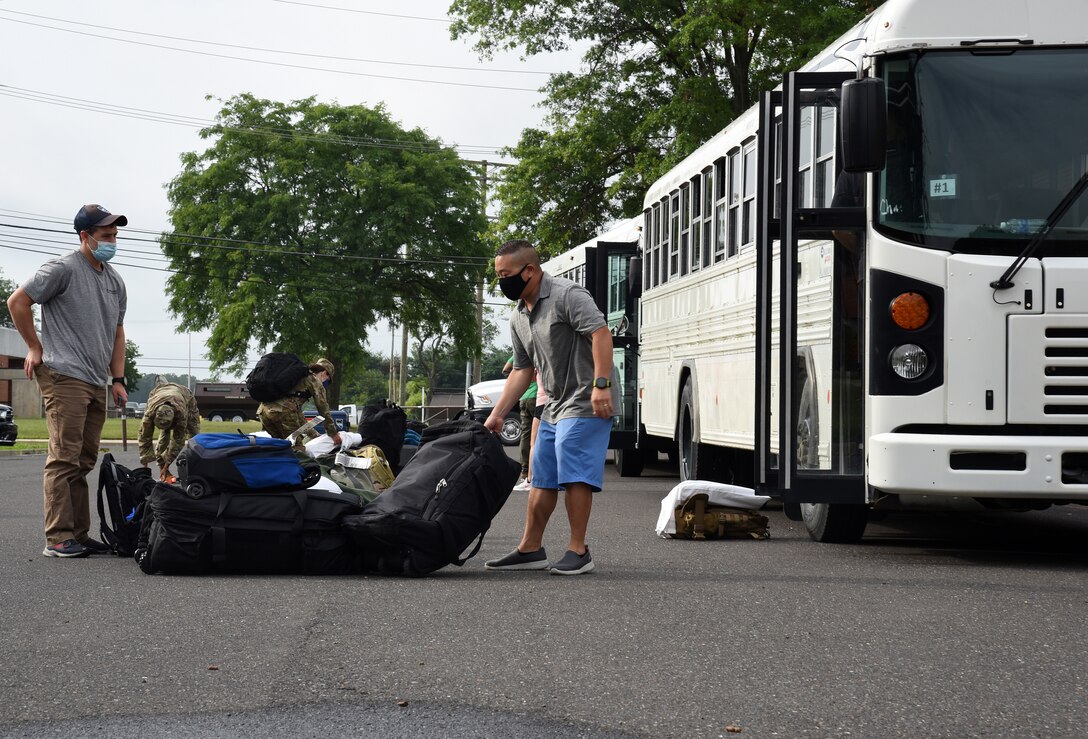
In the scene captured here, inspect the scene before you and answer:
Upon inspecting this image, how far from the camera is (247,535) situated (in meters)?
7.69

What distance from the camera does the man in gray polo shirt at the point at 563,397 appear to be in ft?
25.8

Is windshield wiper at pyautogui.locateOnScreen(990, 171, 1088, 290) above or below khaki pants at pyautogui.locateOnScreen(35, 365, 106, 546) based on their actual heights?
above

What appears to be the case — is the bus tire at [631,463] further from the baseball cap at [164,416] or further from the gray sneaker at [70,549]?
the gray sneaker at [70,549]

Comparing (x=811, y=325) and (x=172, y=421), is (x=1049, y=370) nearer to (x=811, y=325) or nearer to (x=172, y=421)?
(x=811, y=325)

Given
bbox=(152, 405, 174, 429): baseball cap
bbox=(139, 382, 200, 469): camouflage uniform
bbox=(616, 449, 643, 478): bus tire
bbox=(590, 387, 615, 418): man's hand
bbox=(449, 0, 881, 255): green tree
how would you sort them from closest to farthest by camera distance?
bbox=(590, 387, 615, 418): man's hand → bbox=(152, 405, 174, 429): baseball cap → bbox=(139, 382, 200, 469): camouflage uniform → bbox=(616, 449, 643, 478): bus tire → bbox=(449, 0, 881, 255): green tree

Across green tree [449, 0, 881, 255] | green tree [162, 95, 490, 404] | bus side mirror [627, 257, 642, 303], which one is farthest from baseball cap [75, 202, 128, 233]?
green tree [162, 95, 490, 404]

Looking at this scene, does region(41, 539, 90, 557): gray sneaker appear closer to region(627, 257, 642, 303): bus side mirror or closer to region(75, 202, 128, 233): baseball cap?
region(75, 202, 128, 233): baseball cap

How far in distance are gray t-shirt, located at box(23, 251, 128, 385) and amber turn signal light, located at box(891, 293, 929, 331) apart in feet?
14.8

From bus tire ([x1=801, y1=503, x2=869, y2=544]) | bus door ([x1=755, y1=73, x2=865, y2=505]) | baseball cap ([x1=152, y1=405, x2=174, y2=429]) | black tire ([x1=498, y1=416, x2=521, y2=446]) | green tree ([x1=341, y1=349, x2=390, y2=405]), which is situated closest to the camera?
bus door ([x1=755, y1=73, x2=865, y2=505])

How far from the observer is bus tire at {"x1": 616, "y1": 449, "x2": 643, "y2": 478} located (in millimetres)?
18828

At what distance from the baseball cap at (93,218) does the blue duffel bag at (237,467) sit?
152 centimetres

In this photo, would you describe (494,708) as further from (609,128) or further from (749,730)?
(609,128)

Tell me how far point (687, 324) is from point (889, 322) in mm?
5515

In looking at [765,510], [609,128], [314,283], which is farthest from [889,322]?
[314,283]
